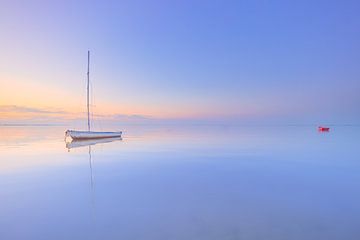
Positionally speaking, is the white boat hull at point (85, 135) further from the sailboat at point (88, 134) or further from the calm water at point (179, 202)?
the calm water at point (179, 202)

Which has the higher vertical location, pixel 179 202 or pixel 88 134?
pixel 88 134

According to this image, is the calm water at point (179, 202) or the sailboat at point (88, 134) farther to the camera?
the sailboat at point (88, 134)

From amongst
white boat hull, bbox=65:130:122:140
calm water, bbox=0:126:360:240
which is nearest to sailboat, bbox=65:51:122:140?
white boat hull, bbox=65:130:122:140

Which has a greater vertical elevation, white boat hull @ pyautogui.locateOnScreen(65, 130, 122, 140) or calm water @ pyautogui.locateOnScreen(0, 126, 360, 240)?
white boat hull @ pyautogui.locateOnScreen(65, 130, 122, 140)

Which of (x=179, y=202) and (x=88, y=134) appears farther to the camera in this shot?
(x=88, y=134)

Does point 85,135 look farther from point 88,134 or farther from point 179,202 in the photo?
point 179,202

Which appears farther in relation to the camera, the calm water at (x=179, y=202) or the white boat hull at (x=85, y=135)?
the white boat hull at (x=85, y=135)

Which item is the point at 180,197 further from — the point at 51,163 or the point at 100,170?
the point at 51,163

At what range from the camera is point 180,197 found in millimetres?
8469

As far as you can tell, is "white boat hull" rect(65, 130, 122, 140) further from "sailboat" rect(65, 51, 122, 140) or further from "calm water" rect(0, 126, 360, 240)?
"calm water" rect(0, 126, 360, 240)

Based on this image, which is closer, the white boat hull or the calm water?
the calm water

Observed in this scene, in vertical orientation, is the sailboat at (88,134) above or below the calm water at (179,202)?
above

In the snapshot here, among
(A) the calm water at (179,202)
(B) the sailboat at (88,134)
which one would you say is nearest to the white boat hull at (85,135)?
(B) the sailboat at (88,134)

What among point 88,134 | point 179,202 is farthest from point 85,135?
point 179,202
